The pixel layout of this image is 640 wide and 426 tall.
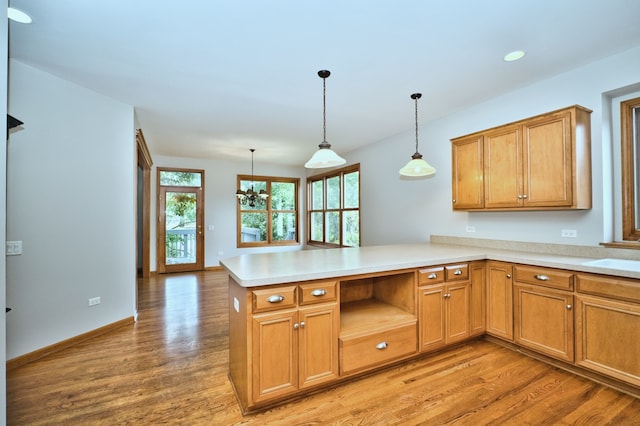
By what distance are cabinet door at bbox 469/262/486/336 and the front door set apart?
6.03 meters

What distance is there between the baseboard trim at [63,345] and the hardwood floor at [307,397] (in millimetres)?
68

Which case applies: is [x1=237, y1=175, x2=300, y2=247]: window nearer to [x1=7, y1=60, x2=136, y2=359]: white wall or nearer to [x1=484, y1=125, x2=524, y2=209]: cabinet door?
[x1=7, y1=60, x2=136, y2=359]: white wall

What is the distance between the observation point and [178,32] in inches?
88.0

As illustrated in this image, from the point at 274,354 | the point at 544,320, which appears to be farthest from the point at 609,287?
the point at 274,354

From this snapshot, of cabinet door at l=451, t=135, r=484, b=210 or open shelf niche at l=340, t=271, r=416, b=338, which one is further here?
cabinet door at l=451, t=135, r=484, b=210

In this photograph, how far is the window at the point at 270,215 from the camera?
7809mm

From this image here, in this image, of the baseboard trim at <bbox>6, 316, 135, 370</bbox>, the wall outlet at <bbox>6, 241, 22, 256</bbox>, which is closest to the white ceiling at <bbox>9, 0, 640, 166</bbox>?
the wall outlet at <bbox>6, 241, 22, 256</bbox>

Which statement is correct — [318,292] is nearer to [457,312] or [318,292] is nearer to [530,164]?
[457,312]

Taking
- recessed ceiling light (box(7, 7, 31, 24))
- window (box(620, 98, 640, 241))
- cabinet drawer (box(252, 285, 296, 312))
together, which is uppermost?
recessed ceiling light (box(7, 7, 31, 24))

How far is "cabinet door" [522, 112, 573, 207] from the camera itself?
269cm

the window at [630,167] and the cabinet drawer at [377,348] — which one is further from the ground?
the window at [630,167]

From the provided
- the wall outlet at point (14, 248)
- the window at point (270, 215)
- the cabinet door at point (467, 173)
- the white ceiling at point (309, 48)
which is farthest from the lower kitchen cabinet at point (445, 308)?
the window at point (270, 215)

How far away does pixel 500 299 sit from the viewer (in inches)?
116

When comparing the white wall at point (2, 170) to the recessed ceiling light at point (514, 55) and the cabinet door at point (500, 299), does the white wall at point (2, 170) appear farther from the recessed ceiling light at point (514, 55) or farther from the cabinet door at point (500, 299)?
the cabinet door at point (500, 299)
